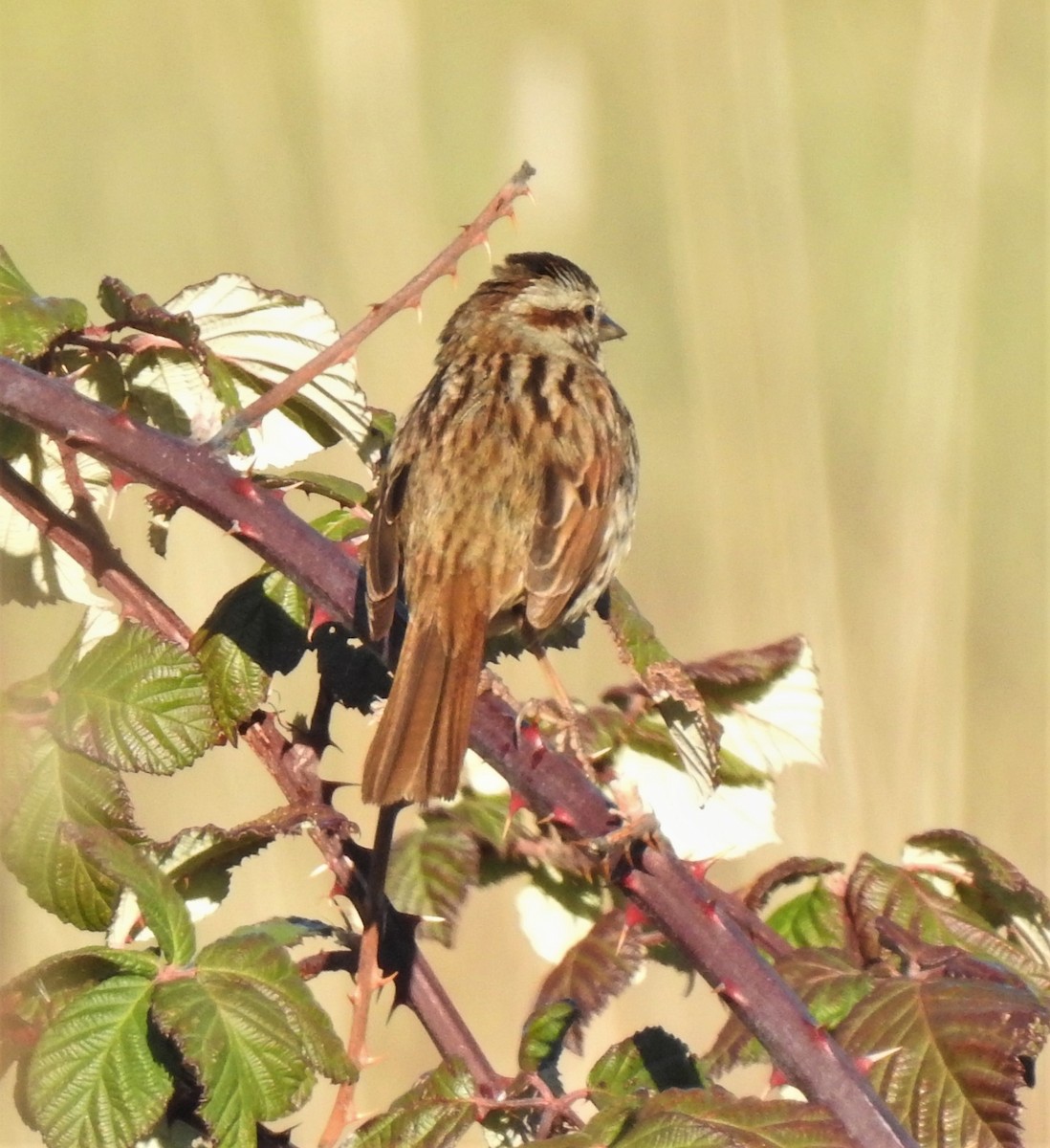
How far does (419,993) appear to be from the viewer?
4.36 ft

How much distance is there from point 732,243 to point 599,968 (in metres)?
2.00

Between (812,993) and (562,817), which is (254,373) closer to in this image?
(562,817)

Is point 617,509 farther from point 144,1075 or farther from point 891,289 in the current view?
point 891,289

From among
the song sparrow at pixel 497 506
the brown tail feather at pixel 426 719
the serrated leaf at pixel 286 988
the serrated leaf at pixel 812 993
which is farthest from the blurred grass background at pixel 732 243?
the serrated leaf at pixel 286 988

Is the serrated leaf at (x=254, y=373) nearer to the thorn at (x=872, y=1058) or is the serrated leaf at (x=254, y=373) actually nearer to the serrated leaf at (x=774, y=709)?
the serrated leaf at (x=774, y=709)

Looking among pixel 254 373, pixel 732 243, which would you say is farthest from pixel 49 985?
pixel 732 243

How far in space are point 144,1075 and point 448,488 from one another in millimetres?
1057

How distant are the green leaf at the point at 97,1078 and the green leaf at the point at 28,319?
0.53 m

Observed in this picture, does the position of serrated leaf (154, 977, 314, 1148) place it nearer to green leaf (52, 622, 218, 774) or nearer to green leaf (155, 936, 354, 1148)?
green leaf (155, 936, 354, 1148)

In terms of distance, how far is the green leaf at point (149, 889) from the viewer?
109 cm

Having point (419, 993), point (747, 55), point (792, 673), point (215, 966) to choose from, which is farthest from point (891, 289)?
point (215, 966)

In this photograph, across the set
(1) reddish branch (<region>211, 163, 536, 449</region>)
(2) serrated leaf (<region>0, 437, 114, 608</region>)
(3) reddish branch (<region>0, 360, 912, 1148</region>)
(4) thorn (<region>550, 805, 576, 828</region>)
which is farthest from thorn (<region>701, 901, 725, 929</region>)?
(2) serrated leaf (<region>0, 437, 114, 608</region>)

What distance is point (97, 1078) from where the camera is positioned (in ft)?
3.57

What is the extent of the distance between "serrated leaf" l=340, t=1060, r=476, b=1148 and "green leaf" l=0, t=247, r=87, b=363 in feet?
2.10
